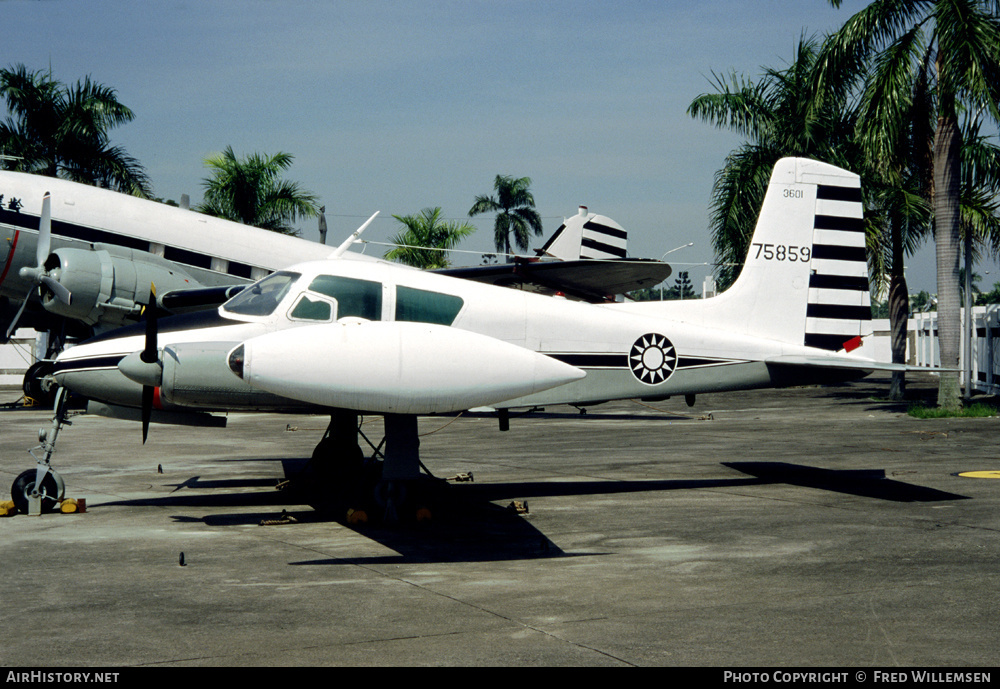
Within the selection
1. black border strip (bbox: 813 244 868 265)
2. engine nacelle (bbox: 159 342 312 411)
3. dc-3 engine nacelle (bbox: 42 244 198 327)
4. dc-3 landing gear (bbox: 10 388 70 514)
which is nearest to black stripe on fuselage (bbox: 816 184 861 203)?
black border strip (bbox: 813 244 868 265)

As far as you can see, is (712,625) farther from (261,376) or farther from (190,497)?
(190,497)

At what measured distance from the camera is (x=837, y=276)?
15.2m

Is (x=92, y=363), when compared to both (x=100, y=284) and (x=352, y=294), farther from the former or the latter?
(x=100, y=284)

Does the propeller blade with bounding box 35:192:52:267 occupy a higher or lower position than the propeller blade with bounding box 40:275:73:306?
higher

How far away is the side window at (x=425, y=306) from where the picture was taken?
12.3 m

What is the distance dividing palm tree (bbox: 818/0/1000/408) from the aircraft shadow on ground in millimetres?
13018

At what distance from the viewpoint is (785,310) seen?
14.9 metres

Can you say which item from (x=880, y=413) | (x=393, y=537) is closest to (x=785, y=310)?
Answer: (x=393, y=537)

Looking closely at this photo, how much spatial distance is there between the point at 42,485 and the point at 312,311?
175 inches

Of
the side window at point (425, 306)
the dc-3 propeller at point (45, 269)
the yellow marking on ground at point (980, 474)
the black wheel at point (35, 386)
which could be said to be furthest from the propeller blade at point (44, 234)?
the yellow marking on ground at point (980, 474)

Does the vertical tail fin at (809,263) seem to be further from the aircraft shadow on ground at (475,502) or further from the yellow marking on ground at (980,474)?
the yellow marking on ground at (980,474)

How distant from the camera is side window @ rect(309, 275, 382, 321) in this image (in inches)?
478

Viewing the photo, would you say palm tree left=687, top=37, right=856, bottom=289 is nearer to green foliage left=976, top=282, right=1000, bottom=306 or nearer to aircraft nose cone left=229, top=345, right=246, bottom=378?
aircraft nose cone left=229, top=345, right=246, bottom=378

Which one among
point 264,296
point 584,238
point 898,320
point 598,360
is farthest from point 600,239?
point 264,296
